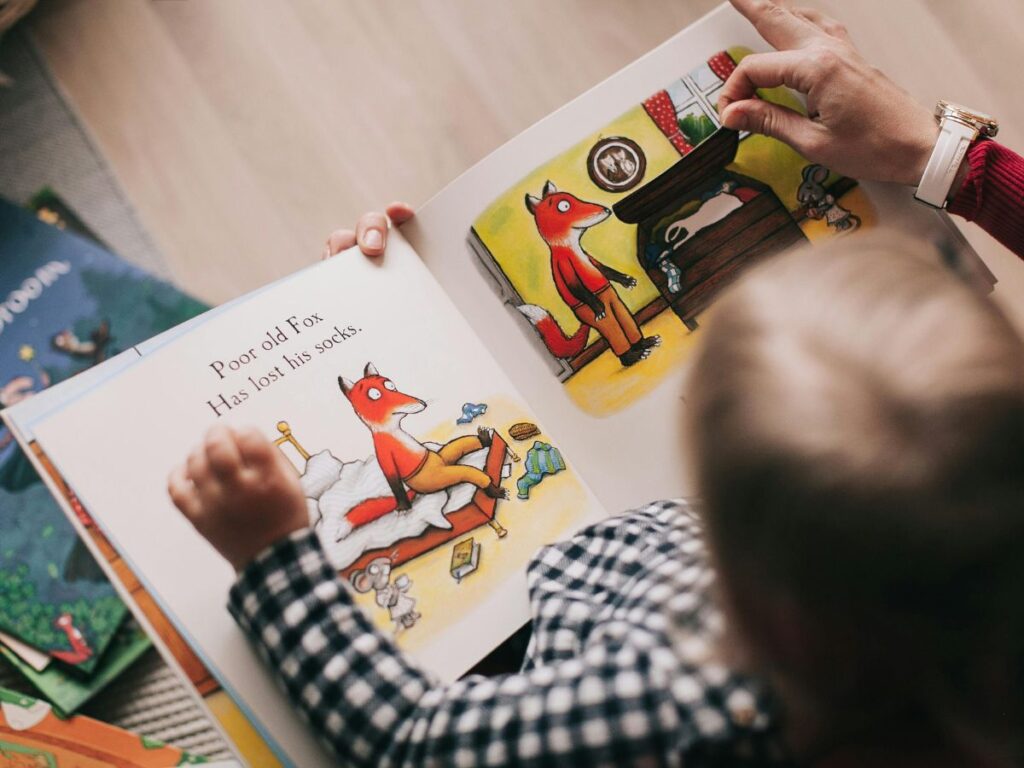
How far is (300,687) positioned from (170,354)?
0.73 ft

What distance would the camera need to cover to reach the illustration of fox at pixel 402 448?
509 millimetres

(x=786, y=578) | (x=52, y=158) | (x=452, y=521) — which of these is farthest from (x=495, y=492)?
(x=52, y=158)

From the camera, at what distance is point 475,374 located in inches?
21.2

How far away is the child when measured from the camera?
0.28 metres

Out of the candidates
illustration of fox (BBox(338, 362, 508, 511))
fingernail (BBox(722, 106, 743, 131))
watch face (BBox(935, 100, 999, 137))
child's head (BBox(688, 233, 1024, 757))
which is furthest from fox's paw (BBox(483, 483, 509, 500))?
watch face (BBox(935, 100, 999, 137))

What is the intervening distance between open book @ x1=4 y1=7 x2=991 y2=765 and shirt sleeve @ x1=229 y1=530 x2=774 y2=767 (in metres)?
0.03

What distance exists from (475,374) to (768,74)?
0.31 meters

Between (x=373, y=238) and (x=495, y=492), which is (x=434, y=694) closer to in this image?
(x=495, y=492)

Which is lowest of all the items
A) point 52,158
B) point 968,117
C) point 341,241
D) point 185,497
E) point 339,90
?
point 968,117

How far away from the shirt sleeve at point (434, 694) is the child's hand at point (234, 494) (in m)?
0.02

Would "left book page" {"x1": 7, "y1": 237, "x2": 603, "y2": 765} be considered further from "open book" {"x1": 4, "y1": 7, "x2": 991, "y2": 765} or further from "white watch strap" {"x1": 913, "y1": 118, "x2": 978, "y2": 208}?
"white watch strap" {"x1": 913, "y1": 118, "x2": 978, "y2": 208}

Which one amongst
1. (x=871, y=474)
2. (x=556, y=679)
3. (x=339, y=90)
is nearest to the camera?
(x=871, y=474)

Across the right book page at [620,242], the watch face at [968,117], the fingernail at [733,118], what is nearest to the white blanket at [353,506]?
the right book page at [620,242]

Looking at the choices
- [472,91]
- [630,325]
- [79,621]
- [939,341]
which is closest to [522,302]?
[630,325]
